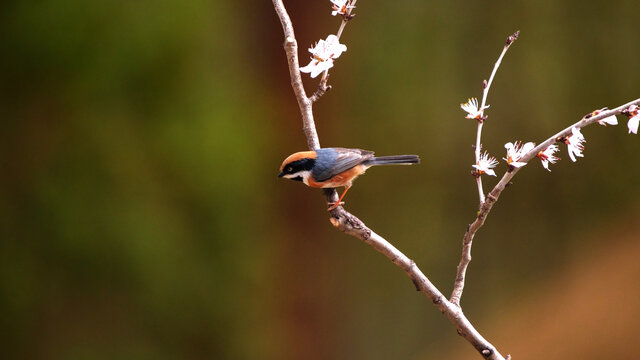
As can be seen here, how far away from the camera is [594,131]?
2.35 m

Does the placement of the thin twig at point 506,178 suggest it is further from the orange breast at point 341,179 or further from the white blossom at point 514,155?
the orange breast at point 341,179

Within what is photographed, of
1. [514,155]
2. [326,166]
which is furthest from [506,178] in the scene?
[326,166]

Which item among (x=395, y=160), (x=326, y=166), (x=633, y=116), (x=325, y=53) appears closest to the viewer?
(x=633, y=116)

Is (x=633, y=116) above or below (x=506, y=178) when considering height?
above

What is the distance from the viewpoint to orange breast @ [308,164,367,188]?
124 centimetres

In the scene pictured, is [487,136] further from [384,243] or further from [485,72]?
[384,243]

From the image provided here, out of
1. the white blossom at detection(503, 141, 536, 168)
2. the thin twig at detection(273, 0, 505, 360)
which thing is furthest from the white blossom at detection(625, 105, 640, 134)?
the thin twig at detection(273, 0, 505, 360)

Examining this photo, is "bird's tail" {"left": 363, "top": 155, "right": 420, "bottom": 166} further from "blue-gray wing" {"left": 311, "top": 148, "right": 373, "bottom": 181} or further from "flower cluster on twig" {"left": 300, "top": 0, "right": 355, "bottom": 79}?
"flower cluster on twig" {"left": 300, "top": 0, "right": 355, "bottom": 79}

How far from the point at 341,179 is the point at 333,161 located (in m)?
0.06

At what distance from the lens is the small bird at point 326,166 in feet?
3.93

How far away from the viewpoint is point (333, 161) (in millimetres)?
1271

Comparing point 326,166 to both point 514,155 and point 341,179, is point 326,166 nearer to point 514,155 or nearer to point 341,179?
point 341,179

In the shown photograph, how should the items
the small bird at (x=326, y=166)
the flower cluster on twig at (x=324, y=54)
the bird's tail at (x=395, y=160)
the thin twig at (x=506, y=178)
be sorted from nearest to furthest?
1. the thin twig at (x=506, y=178)
2. the flower cluster on twig at (x=324, y=54)
3. the small bird at (x=326, y=166)
4. the bird's tail at (x=395, y=160)

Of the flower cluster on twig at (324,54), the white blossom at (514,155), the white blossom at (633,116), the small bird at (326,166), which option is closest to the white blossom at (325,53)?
the flower cluster on twig at (324,54)
